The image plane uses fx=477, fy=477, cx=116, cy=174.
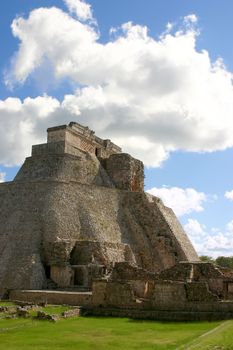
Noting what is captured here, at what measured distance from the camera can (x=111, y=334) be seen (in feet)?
47.5

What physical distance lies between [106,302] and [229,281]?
6465mm

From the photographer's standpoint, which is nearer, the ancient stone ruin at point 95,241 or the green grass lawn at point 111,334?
the green grass lawn at point 111,334

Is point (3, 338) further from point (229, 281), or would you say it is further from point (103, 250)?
point (103, 250)

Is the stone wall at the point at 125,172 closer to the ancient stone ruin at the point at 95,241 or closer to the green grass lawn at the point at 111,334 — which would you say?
the ancient stone ruin at the point at 95,241

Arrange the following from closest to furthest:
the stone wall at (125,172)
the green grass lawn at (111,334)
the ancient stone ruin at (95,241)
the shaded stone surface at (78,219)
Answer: the green grass lawn at (111,334), the ancient stone ruin at (95,241), the shaded stone surface at (78,219), the stone wall at (125,172)

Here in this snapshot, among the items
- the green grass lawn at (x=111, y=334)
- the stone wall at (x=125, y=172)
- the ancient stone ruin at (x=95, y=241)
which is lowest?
the green grass lawn at (x=111, y=334)

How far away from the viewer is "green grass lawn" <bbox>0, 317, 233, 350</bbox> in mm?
12258

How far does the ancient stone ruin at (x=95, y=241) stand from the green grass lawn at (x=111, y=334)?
219 cm

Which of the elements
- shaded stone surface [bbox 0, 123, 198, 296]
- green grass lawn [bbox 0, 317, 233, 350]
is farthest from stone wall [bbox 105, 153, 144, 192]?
green grass lawn [bbox 0, 317, 233, 350]

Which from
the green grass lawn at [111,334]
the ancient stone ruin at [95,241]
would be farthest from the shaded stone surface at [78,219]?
the green grass lawn at [111,334]

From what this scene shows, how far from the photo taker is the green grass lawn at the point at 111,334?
483 inches

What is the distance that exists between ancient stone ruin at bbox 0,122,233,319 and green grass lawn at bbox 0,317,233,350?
2192mm

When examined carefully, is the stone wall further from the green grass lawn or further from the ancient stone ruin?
the green grass lawn

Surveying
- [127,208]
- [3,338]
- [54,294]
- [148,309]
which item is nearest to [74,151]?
[127,208]
